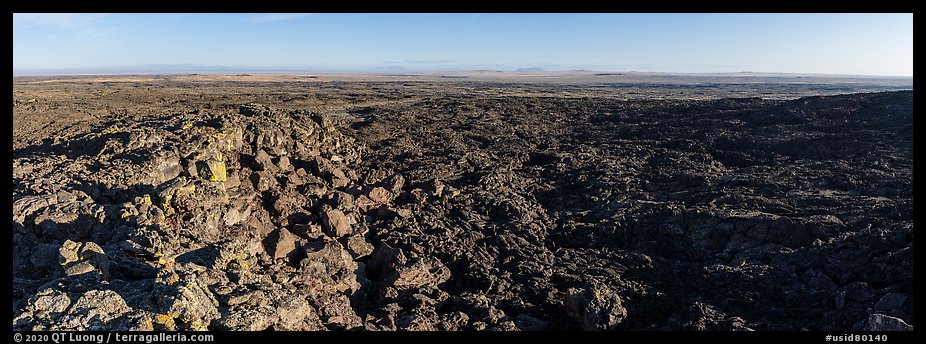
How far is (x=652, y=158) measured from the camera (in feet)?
54.5

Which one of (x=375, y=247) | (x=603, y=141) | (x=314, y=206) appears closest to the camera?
(x=375, y=247)

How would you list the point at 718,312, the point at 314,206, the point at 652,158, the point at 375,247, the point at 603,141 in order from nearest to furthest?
1. the point at 718,312
2. the point at 375,247
3. the point at 314,206
4. the point at 652,158
5. the point at 603,141

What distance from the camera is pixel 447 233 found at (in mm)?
10570

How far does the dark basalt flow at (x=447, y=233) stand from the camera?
6.00 m

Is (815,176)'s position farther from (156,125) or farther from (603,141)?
(156,125)

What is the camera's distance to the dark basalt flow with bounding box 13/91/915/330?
6.00m

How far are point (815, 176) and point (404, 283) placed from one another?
11.8 meters

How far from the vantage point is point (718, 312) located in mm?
7344

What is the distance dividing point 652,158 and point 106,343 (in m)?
15.9

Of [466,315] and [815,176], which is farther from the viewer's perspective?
[815,176]

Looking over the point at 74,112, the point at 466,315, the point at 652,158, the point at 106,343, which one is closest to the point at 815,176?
the point at 652,158

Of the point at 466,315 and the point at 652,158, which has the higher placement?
the point at 652,158
